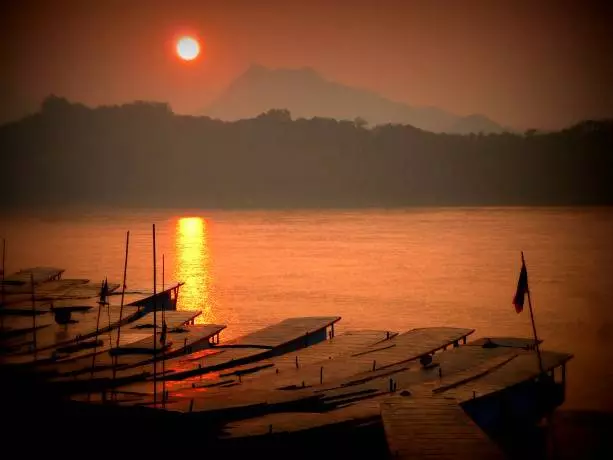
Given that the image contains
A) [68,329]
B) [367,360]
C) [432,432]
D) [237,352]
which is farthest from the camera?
[68,329]

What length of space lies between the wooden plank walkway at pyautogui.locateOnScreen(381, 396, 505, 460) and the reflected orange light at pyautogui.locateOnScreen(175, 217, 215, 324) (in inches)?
600

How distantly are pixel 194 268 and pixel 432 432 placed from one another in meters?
30.2

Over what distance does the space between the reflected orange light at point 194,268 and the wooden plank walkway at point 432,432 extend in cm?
1525

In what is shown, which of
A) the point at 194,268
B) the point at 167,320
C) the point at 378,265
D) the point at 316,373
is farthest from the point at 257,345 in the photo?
the point at 194,268

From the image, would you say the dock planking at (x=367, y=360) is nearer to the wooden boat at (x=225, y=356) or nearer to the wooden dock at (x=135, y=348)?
the wooden boat at (x=225, y=356)

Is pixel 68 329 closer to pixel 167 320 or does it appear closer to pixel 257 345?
pixel 167 320

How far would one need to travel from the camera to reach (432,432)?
11.9m

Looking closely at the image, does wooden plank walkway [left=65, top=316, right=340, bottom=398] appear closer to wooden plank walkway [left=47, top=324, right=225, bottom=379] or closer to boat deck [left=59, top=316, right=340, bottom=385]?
boat deck [left=59, top=316, right=340, bottom=385]

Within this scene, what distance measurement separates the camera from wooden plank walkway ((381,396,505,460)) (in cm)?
1121

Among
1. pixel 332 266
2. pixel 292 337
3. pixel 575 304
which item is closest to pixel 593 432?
pixel 292 337

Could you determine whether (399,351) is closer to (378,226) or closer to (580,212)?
(378,226)

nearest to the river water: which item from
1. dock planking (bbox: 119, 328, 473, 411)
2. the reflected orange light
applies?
the reflected orange light

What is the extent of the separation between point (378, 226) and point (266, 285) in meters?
24.4

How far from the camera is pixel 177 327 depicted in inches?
782
